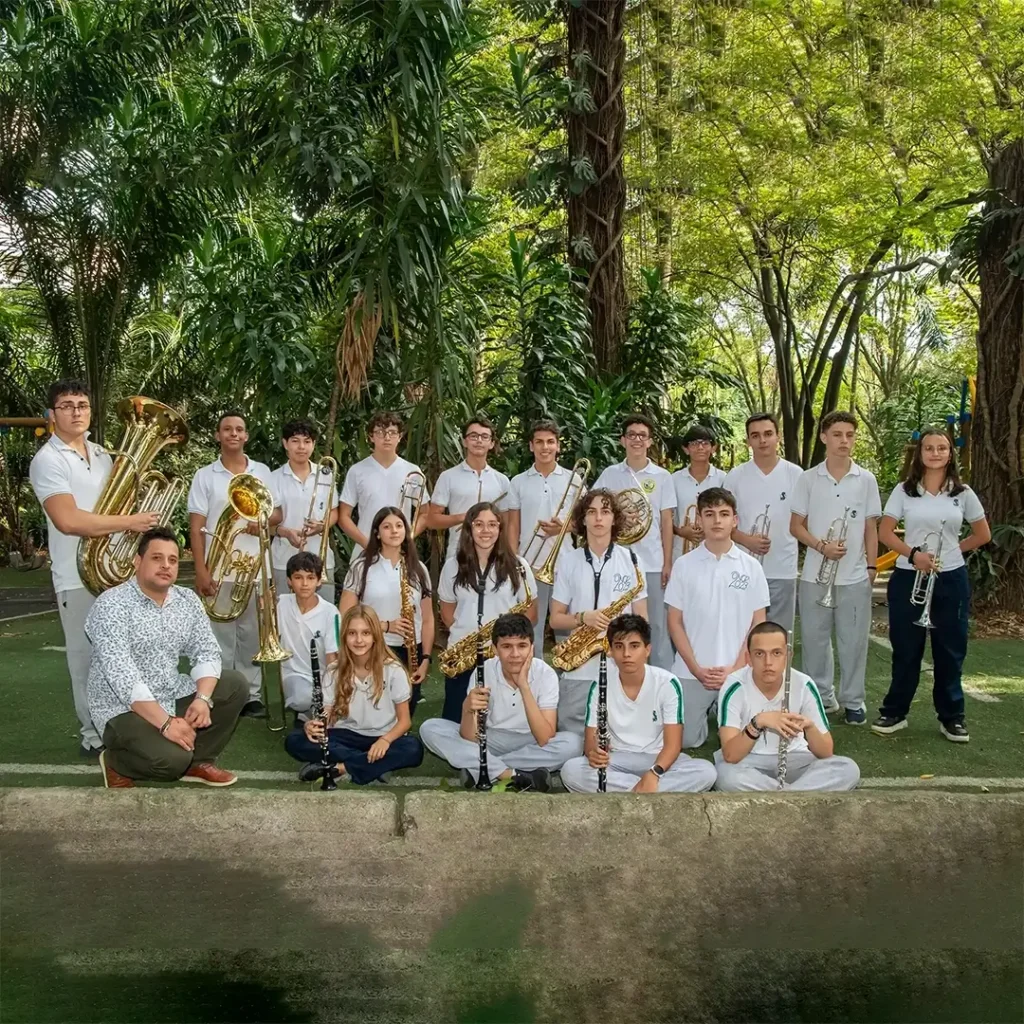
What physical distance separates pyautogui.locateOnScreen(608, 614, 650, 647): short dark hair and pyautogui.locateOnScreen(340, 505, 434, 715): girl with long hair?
117cm

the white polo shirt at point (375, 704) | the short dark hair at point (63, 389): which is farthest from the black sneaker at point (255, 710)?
the short dark hair at point (63, 389)

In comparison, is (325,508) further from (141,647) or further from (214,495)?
(141,647)

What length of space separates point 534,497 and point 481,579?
107cm

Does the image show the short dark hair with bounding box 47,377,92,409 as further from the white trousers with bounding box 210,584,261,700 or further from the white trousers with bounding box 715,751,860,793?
the white trousers with bounding box 715,751,860,793

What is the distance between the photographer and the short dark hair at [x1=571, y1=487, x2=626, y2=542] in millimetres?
5055

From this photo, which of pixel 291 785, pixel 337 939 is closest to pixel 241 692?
pixel 291 785

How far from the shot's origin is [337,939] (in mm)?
3199

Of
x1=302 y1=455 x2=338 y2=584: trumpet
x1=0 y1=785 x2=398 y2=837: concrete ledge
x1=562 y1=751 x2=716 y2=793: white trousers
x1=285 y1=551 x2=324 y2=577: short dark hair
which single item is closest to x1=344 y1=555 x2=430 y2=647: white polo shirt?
x1=285 y1=551 x2=324 y2=577: short dark hair

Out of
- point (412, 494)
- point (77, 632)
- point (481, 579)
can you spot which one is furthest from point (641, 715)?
point (77, 632)

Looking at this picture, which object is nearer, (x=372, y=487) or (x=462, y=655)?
(x=462, y=655)

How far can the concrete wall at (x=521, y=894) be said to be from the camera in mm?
3109

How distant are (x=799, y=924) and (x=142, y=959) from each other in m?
1.97

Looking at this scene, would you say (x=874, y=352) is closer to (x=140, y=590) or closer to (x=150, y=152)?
(x=150, y=152)

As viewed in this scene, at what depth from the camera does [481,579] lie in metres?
5.08
